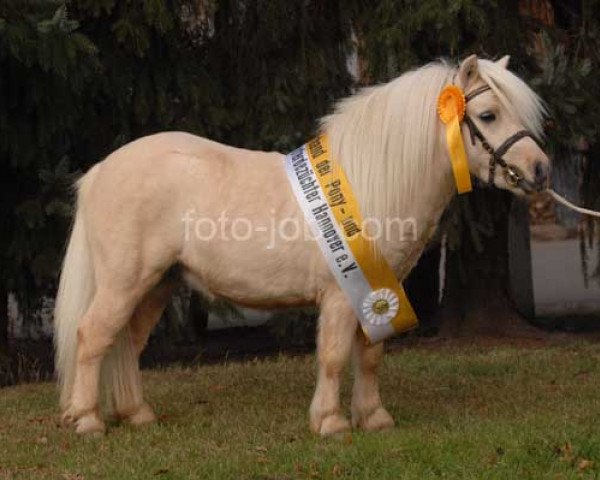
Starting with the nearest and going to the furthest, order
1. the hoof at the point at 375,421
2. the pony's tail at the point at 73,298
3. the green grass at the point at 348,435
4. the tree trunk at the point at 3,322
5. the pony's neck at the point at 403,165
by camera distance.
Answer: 1. the green grass at the point at 348,435
2. the pony's neck at the point at 403,165
3. the hoof at the point at 375,421
4. the pony's tail at the point at 73,298
5. the tree trunk at the point at 3,322

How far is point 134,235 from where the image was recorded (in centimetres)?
657

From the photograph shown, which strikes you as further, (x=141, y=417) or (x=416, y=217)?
(x=141, y=417)

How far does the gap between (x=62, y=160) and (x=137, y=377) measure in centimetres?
225

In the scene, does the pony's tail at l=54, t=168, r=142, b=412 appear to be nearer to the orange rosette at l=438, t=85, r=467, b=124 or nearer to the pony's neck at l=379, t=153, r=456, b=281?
the pony's neck at l=379, t=153, r=456, b=281

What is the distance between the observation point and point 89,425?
21.7 feet

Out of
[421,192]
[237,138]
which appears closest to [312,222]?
[421,192]

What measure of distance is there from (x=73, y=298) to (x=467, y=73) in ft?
8.28

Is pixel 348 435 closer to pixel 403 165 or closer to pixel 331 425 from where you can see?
pixel 331 425

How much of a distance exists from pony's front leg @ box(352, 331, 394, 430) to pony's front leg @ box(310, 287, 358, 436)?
0.78 ft

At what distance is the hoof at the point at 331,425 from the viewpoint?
20.7 feet

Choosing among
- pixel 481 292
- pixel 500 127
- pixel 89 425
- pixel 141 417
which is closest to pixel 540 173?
pixel 500 127

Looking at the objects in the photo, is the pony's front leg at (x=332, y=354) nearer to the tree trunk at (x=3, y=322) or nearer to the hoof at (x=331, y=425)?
the hoof at (x=331, y=425)

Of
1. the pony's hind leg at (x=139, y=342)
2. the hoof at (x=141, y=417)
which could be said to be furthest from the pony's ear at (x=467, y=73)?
the hoof at (x=141, y=417)

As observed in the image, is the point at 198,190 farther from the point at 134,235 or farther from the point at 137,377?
the point at 137,377
